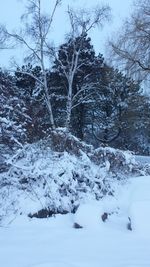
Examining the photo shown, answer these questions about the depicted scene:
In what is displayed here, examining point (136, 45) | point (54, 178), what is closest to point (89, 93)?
point (136, 45)

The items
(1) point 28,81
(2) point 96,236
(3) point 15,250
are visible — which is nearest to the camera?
(3) point 15,250

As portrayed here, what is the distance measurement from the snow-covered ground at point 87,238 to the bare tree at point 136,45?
13551 mm

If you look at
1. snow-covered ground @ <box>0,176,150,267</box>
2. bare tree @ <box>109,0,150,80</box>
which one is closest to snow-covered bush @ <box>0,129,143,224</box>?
snow-covered ground @ <box>0,176,150,267</box>

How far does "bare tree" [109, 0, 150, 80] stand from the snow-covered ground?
1355cm

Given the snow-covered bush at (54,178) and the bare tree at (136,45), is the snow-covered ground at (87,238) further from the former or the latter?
the bare tree at (136,45)

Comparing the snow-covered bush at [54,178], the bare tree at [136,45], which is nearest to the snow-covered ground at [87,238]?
the snow-covered bush at [54,178]

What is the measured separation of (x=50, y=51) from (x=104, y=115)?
6530 mm

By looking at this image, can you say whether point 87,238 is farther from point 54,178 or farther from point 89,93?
point 89,93

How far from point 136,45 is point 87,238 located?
1694 cm

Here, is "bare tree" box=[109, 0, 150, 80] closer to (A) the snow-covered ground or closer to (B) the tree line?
(B) the tree line

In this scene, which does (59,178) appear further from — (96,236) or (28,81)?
(28,81)

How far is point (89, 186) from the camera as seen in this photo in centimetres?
1018

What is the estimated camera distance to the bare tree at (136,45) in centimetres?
2233

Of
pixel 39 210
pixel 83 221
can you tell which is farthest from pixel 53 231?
pixel 39 210
